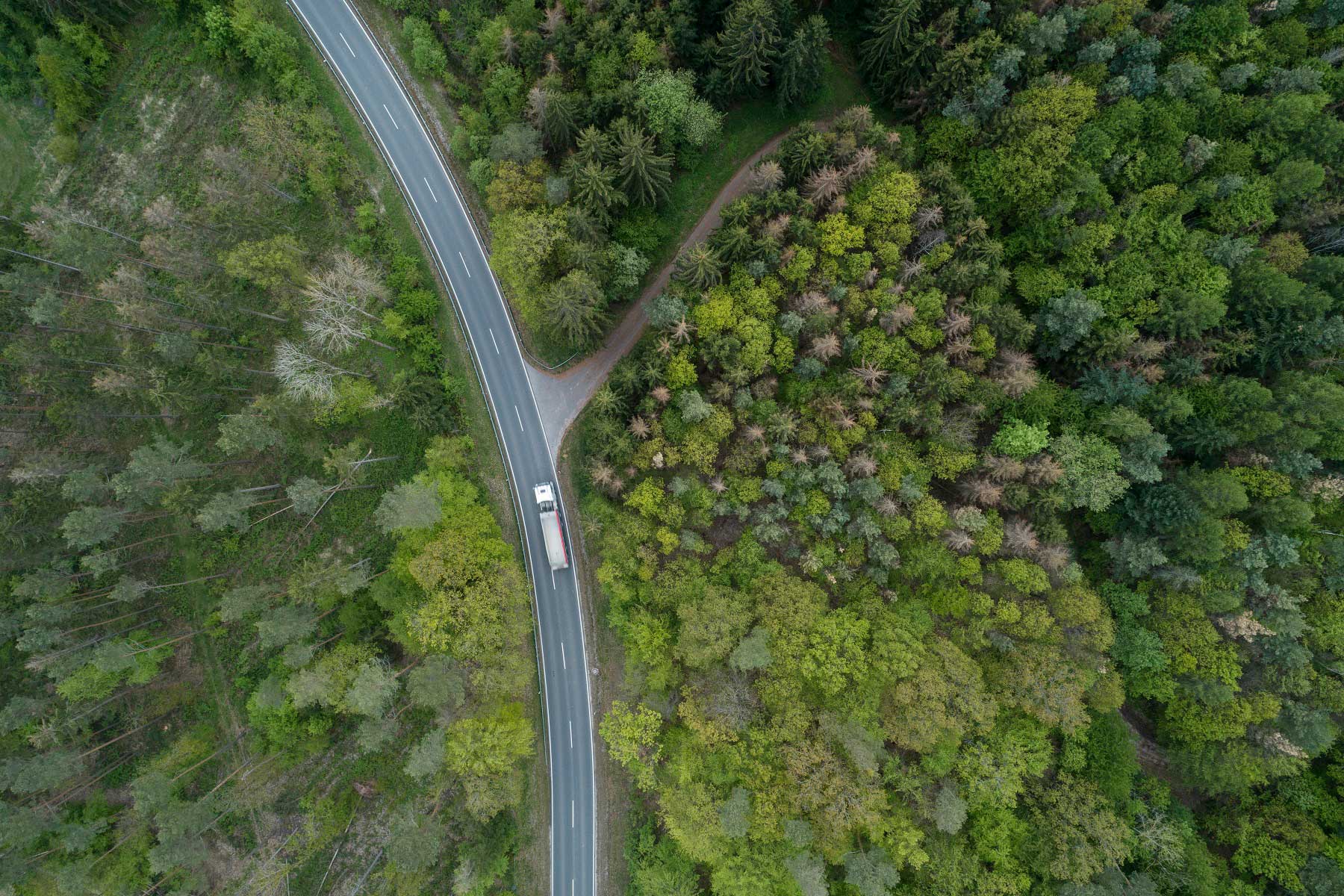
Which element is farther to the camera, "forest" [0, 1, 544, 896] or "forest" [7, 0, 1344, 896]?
"forest" [0, 1, 544, 896]

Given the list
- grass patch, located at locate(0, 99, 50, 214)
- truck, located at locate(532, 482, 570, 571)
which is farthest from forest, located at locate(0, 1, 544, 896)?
truck, located at locate(532, 482, 570, 571)

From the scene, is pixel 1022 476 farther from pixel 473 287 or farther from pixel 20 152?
pixel 20 152

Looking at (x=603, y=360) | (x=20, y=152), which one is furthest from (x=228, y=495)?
(x=20, y=152)

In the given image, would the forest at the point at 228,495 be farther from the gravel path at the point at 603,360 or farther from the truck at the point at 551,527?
the gravel path at the point at 603,360

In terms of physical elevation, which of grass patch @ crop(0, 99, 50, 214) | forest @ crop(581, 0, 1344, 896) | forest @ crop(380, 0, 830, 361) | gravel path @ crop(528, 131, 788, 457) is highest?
grass patch @ crop(0, 99, 50, 214)

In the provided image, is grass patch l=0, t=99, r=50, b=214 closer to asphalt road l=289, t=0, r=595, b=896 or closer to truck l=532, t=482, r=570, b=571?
asphalt road l=289, t=0, r=595, b=896

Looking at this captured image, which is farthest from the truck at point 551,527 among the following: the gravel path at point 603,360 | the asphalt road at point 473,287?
the gravel path at point 603,360

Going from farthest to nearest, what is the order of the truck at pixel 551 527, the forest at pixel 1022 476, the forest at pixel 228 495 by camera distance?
the truck at pixel 551 527 → the forest at pixel 228 495 → the forest at pixel 1022 476
